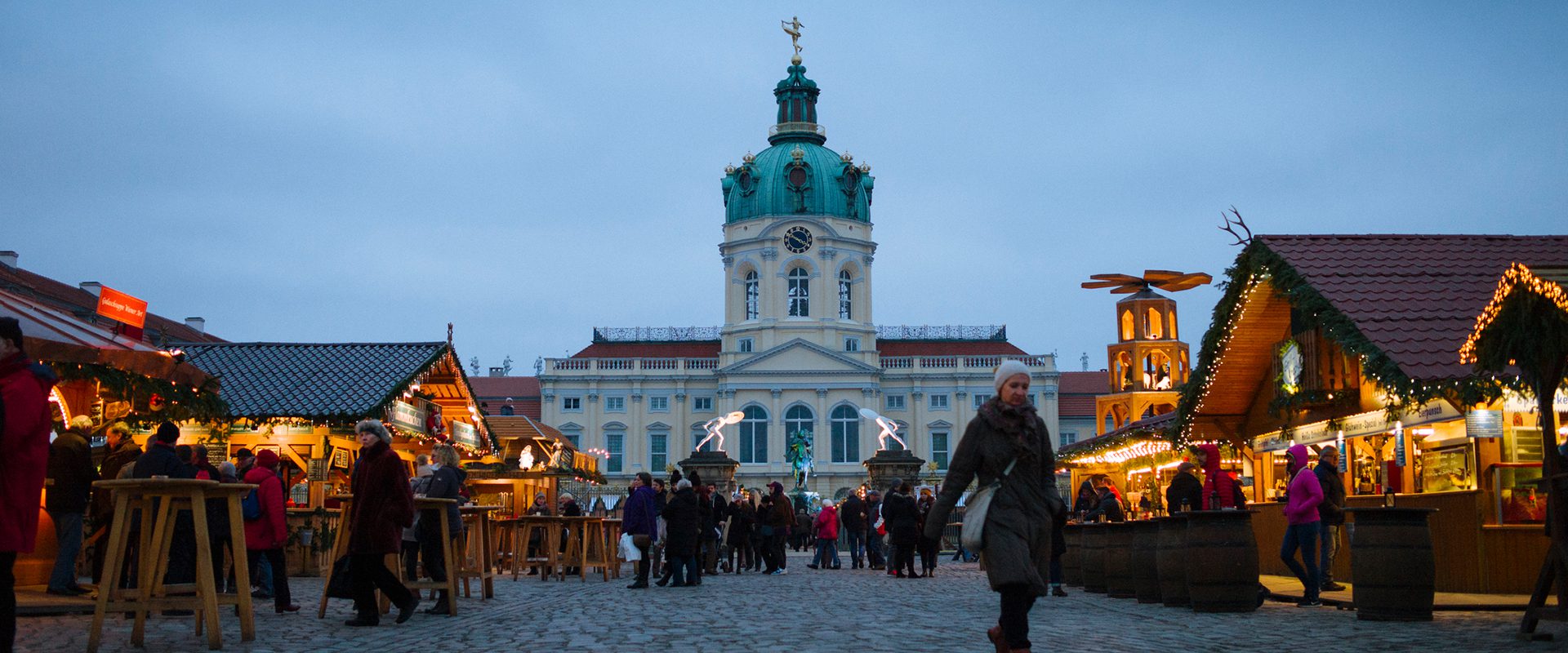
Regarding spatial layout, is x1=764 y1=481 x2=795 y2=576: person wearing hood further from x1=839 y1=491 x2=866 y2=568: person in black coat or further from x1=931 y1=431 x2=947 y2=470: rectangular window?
x1=931 y1=431 x2=947 y2=470: rectangular window

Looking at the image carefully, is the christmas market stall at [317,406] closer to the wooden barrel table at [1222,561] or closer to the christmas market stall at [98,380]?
the christmas market stall at [98,380]

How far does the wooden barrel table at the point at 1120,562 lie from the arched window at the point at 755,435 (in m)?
60.9

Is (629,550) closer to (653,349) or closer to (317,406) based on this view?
(317,406)

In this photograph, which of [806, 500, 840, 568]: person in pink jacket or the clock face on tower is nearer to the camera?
[806, 500, 840, 568]: person in pink jacket

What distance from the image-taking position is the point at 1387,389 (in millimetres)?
14703

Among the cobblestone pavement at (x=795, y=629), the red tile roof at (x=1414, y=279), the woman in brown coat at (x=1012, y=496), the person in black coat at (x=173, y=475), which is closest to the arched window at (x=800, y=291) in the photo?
the red tile roof at (x=1414, y=279)

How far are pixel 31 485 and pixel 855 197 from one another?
73884 millimetres

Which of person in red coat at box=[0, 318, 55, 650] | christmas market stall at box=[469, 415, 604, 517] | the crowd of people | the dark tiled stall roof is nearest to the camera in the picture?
person in red coat at box=[0, 318, 55, 650]

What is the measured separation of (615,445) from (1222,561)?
2642 inches

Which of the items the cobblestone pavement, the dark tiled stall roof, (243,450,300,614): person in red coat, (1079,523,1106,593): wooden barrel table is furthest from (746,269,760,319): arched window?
(243,450,300,614): person in red coat

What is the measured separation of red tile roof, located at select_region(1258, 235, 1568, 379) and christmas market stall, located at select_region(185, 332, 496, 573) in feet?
37.9

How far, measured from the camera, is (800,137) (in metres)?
81.2

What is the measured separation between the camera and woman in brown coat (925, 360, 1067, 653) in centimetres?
752

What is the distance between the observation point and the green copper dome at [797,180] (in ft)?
256
